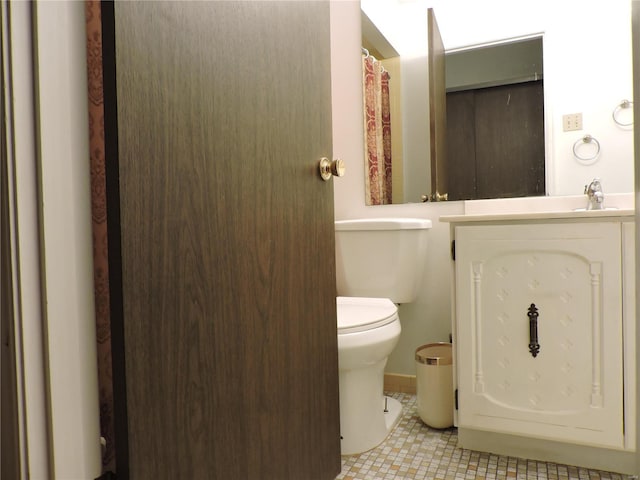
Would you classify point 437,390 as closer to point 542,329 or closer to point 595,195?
point 542,329

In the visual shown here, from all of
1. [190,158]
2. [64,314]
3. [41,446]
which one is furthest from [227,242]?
[41,446]

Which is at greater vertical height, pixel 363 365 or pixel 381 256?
pixel 381 256

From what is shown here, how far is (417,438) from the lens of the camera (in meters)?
1.54

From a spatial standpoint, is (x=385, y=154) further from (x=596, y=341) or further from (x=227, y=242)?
(x=227, y=242)

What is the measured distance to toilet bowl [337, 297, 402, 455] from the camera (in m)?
1.31

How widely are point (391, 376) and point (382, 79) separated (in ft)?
4.54

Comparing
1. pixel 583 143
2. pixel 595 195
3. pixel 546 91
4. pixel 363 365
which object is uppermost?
pixel 546 91

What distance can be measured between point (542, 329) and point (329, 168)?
770 mm

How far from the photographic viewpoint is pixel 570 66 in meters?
1.69

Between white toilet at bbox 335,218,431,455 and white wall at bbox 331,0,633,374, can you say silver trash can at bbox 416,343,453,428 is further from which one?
white wall at bbox 331,0,633,374

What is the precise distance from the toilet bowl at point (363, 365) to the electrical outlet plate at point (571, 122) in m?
0.97

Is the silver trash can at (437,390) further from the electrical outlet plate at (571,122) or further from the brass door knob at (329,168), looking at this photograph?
the electrical outlet plate at (571,122)

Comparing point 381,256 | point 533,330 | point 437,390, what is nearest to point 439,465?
point 437,390

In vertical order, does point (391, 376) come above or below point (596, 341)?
below
